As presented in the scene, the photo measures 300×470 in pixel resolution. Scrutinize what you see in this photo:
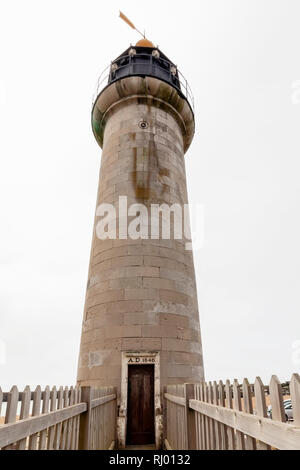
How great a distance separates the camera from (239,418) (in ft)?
8.01

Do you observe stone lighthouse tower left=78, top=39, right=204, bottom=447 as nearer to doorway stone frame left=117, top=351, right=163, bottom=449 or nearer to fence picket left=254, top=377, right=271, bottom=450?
doorway stone frame left=117, top=351, right=163, bottom=449

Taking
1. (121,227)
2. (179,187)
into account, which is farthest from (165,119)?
(121,227)

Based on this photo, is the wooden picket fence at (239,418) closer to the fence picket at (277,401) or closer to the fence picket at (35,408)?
the fence picket at (277,401)

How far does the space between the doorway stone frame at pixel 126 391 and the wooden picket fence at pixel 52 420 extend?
1.79 meters

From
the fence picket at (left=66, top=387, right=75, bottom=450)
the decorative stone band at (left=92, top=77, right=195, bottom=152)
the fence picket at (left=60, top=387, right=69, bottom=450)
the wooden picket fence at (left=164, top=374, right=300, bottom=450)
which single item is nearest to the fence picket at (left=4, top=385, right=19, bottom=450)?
the fence picket at (left=60, top=387, right=69, bottom=450)

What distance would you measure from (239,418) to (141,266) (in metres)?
7.08

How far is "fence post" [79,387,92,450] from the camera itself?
4238mm

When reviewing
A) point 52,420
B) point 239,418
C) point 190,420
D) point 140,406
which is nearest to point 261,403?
point 239,418

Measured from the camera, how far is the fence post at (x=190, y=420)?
4.43 meters

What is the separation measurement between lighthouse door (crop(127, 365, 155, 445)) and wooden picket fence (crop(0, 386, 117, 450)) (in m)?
2.10

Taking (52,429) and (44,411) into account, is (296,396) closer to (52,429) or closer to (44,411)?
(44,411)
